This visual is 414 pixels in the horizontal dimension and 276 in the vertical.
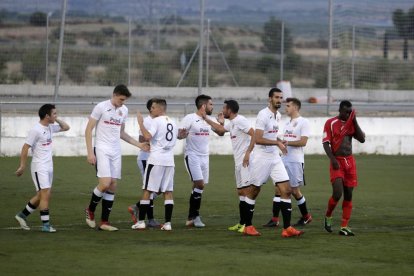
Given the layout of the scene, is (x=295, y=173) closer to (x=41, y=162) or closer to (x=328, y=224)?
(x=328, y=224)

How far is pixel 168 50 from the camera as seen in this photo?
40625 millimetres

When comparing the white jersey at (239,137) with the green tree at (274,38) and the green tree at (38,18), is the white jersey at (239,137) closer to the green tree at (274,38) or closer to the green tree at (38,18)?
the green tree at (38,18)

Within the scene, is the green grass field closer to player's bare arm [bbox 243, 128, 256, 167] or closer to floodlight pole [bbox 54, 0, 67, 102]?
player's bare arm [bbox 243, 128, 256, 167]

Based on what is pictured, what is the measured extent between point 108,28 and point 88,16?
6.29m

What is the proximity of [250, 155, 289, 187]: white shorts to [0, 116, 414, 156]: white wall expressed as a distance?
15.6m

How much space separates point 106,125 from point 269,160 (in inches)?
107

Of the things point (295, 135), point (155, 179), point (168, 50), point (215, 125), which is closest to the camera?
point (155, 179)

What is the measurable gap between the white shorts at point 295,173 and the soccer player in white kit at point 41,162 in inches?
176

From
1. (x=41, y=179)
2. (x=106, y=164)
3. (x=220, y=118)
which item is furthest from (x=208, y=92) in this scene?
(x=41, y=179)

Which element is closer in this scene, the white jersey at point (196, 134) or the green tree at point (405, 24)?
the white jersey at point (196, 134)

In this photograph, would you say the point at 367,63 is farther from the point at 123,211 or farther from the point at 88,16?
the point at 123,211

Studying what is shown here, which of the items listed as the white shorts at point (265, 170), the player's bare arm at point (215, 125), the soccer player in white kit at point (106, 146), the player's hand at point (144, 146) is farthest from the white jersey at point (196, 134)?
the white shorts at point (265, 170)

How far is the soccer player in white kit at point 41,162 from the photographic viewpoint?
51.6 feet

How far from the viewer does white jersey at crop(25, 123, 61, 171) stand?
1576cm
